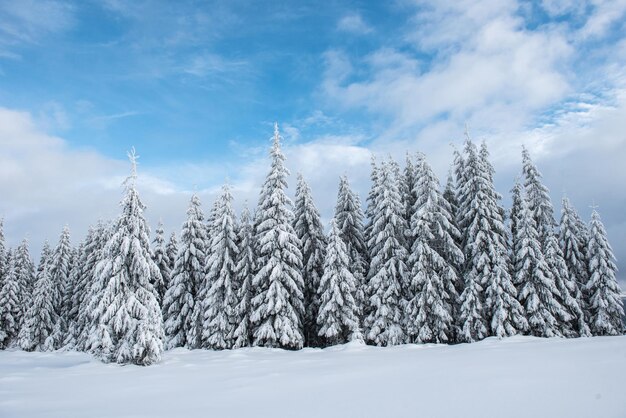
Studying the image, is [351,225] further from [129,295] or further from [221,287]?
[129,295]

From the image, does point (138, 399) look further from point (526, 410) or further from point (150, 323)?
point (150, 323)

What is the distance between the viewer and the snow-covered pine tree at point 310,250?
104 feet

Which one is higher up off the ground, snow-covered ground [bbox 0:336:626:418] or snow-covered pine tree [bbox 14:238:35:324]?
snow-covered pine tree [bbox 14:238:35:324]

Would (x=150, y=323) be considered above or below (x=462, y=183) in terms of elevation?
below

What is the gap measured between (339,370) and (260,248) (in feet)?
57.3

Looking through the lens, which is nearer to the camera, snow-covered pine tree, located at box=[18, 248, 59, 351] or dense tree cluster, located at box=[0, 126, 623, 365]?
dense tree cluster, located at box=[0, 126, 623, 365]

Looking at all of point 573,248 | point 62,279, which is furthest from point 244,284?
point 62,279

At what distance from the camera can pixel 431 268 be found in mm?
29844

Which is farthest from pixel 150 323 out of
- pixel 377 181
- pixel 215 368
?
pixel 377 181

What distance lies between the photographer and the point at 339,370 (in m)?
13.3

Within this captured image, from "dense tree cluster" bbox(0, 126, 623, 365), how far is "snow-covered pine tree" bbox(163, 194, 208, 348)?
11cm

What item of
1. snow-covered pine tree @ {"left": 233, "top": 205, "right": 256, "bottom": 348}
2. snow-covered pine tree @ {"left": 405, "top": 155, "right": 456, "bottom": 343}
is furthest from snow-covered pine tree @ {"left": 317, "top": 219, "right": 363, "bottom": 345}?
snow-covered pine tree @ {"left": 233, "top": 205, "right": 256, "bottom": 348}

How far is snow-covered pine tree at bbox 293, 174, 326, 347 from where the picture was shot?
3158 cm

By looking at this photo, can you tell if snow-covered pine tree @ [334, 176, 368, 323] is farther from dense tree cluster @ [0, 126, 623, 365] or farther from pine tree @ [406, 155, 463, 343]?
pine tree @ [406, 155, 463, 343]
